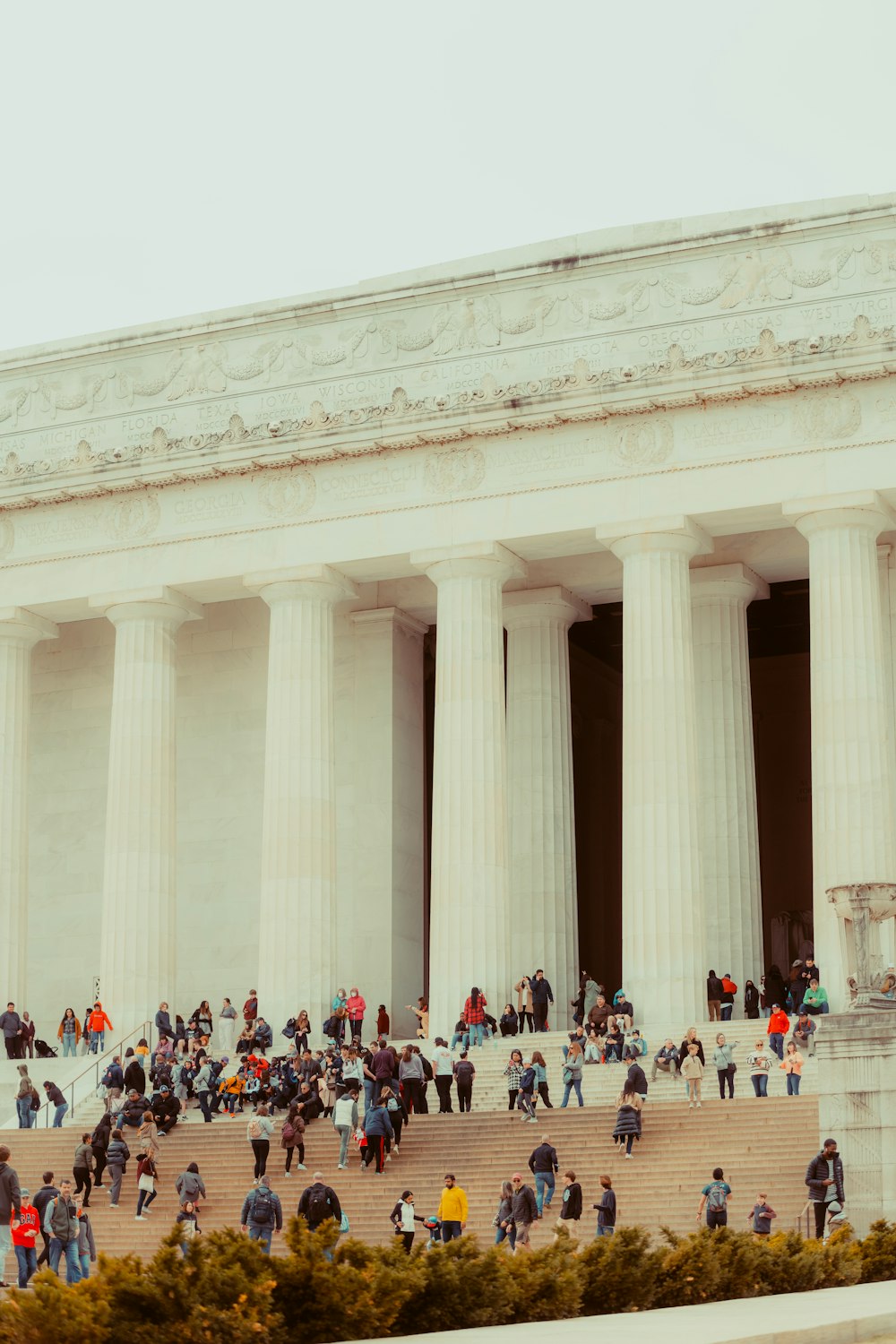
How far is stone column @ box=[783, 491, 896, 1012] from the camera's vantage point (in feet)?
140

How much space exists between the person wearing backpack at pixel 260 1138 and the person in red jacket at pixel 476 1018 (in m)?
9.16

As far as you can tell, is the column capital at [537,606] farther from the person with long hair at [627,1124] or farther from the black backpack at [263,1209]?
the black backpack at [263,1209]

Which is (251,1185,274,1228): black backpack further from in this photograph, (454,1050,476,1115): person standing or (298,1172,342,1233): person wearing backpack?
(454,1050,476,1115): person standing

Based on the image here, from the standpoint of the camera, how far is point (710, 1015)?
4397 centimetres

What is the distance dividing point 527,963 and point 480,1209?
17020 mm

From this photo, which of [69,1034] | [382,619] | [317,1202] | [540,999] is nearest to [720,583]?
[382,619]

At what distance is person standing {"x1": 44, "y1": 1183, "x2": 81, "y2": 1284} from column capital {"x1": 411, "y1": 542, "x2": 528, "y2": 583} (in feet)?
75.3

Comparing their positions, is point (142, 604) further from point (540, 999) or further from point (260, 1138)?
point (260, 1138)

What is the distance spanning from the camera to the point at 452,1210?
27.5 metres

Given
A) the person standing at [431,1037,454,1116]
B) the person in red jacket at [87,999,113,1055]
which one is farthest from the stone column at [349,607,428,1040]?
the person standing at [431,1037,454,1116]

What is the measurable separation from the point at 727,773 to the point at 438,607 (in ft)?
26.7

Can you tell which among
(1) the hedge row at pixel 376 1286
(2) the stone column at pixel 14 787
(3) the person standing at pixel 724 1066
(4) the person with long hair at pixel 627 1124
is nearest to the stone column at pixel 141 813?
(2) the stone column at pixel 14 787

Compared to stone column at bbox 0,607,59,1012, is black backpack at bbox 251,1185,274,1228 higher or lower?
lower

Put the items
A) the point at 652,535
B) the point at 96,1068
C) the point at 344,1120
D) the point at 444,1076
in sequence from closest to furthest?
the point at 344,1120 < the point at 444,1076 < the point at 96,1068 < the point at 652,535
